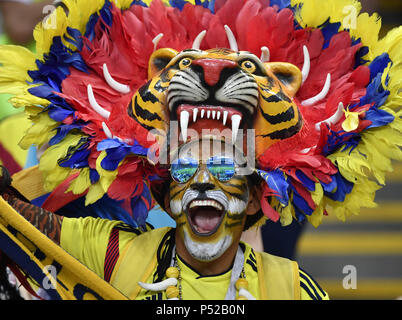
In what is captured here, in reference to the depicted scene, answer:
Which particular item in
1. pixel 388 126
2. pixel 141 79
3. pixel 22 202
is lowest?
pixel 22 202

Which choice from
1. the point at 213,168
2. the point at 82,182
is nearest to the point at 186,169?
the point at 213,168

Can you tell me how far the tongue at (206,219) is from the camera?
214 centimetres

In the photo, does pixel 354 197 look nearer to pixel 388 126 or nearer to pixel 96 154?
pixel 388 126

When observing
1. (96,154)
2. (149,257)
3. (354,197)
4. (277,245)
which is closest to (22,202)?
(96,154)

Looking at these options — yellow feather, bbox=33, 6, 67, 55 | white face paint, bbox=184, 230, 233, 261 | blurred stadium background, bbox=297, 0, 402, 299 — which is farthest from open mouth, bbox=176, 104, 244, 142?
blurred stadium background, bbox=297, 0, 402, 299

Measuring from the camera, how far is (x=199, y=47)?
2287 millimetres

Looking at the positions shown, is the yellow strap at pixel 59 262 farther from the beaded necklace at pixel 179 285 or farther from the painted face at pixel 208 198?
the painted face at pixel 208 198

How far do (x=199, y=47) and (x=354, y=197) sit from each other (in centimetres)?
62

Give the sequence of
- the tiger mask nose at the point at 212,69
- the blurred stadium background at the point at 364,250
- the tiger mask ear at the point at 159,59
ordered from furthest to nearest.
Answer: the blurred stadium background at the point at 364,250 < the tiger mask ear at the point at 159,59 < the tiger mask nose at the point at 212,69

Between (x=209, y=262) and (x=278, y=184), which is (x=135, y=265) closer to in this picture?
(x=209, y=262)

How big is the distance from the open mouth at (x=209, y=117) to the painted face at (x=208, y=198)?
6cm

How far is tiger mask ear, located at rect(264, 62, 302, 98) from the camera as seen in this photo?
2.24m

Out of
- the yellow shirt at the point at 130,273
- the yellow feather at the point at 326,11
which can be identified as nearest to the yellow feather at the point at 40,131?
the yellow shirt at the point at 130,273

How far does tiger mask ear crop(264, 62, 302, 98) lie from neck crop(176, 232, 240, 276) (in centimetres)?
46
